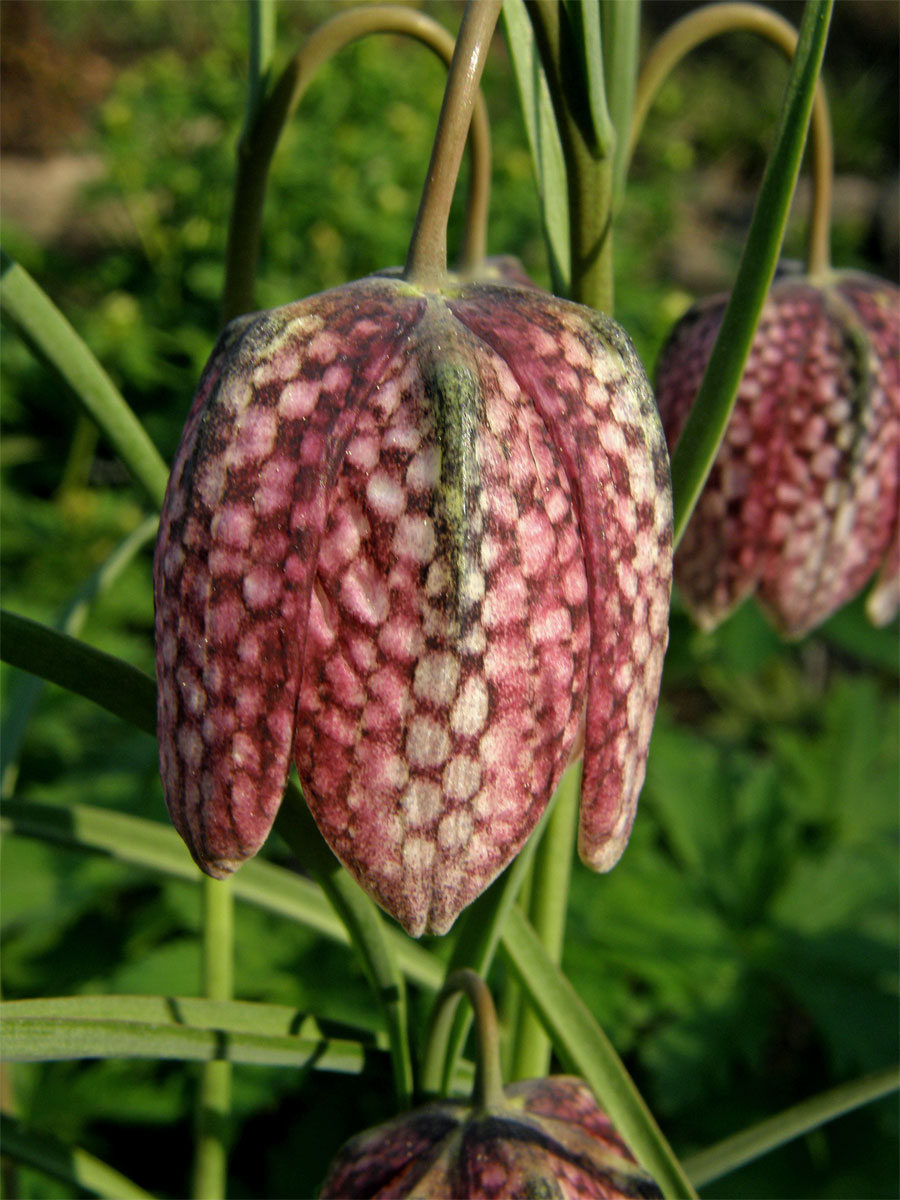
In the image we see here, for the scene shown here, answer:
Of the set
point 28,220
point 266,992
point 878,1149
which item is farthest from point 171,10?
point 878,1149

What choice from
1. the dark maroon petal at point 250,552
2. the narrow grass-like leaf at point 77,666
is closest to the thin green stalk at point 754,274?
the dark maroon petal at point 250,552

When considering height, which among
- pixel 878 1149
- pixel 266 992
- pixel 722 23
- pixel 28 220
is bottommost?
pixel 878 1149

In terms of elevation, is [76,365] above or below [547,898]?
above

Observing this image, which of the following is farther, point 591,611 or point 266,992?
point 266,992

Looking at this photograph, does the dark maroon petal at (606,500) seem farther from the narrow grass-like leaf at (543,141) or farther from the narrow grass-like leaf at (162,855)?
the narrow grass-like leaf at (162,855)

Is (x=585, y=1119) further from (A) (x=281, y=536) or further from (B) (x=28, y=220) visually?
(B) (x=28, y=220)

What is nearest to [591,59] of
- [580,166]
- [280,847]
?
[580,166]

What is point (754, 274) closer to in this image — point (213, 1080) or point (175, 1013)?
point (175, 1013)
